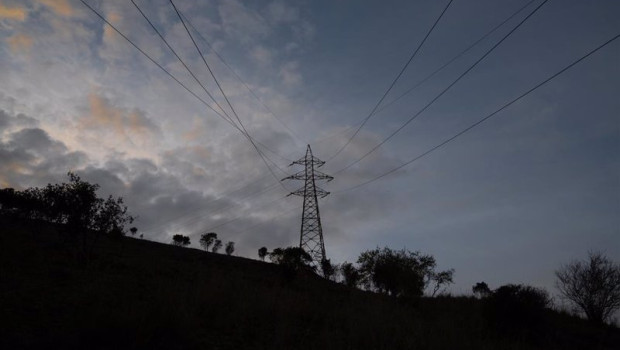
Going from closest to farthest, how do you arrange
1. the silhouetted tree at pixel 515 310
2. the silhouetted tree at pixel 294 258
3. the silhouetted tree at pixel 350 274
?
the silhouetted tree at pixel 515 310 → the silhouetted tree at pixel 294 258 → the silhouetted tree at pixel 350 274

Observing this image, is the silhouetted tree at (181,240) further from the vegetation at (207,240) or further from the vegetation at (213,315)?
the vegetation at (213,315)

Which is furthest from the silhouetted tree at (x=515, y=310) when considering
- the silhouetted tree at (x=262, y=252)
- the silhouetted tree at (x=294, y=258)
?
the silhouetted tree at (x=262, y=252)

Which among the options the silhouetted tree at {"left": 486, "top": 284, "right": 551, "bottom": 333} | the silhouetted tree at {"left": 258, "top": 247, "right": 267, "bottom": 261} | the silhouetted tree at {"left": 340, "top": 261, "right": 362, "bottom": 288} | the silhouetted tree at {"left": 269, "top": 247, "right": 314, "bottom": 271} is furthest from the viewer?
the silhouetted tree at {"left": 258, "top": 247, "right": 267, "bottom": 261}

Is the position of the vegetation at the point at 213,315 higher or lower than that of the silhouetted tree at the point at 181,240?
lower

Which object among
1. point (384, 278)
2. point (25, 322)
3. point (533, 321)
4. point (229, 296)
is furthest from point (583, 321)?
point (25, 322)

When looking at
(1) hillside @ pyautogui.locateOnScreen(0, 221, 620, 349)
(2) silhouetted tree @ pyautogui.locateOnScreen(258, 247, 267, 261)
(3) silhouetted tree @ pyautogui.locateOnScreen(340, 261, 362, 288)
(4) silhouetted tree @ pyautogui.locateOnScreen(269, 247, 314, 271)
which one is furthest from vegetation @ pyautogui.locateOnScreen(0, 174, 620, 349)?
(2) silhouetted tree @ pyautogui.locateOnScreen(258, 247, 267, 261)

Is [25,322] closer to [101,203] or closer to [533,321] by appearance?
[101,203]

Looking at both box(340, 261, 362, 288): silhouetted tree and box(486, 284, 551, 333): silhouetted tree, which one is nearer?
box(486, 284, 551, 333): silhouetted tree

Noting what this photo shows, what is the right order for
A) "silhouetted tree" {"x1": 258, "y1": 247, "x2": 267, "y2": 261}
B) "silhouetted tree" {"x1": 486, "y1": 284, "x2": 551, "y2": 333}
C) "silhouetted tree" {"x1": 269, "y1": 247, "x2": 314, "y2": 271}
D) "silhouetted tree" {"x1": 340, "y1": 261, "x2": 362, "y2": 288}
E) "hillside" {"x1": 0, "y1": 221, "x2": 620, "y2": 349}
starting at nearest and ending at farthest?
"hillside" {"x1": 0, "y1": 221, "x2": 620, "y2": 349}, "silhouetted tree" {"x1": 486, "y1": 284, "x2": 551, "y2": 333}, "silhouetted tree" {"x1": 269, "y1": 247, "x2": 314, "y2": 271}, "silhouetted tree" {"x1": 340, "y1": 261, "x2": 362, "y2": 288}, "silhouetted tree" {"x1": 258, "y1": 247, "x2": 267, "y2": 261}

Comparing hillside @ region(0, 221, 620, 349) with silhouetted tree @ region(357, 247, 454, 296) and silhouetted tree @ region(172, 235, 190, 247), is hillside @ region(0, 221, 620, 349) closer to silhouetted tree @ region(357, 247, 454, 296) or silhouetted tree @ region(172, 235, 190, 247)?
silhouetted tree @ region(357, 247, 454, 296)

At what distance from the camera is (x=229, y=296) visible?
16.0m

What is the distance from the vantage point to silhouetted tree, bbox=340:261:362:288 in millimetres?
57703

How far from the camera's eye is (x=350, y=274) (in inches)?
2356

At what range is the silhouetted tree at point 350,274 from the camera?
189 feet
